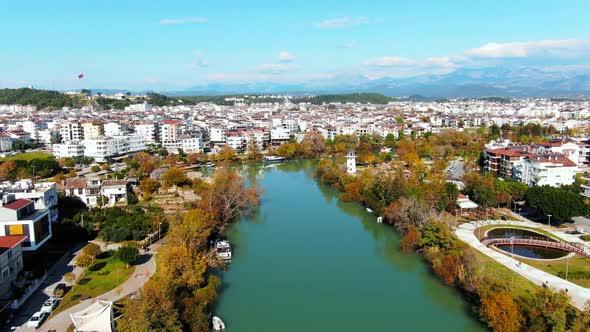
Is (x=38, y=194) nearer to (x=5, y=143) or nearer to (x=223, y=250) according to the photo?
(x=223, y=250)

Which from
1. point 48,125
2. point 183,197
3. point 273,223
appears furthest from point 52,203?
point 48,125

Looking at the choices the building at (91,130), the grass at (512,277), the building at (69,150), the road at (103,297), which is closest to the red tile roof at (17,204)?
the road at (103,297)

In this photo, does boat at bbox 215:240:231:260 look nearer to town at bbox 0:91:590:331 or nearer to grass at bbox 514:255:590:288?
town at bbox 0:91:590:331

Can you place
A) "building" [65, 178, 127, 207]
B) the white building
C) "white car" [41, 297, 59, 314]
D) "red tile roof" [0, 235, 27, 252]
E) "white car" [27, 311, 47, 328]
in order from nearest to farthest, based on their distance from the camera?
"white car" [27, 311, 47, 328] → "white car" [41, 297, 59, 314] → "red tile roof" [0, 235, 27, 252] → "building" [65, 178, 127, 207] → the white building

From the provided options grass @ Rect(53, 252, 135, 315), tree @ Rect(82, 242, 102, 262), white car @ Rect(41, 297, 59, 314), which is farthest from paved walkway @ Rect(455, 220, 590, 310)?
white car @ Rect(41, 297, 59, 314)

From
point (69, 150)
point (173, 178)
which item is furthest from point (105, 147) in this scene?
point (173, 178)

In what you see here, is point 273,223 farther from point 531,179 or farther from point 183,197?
point 531,179
